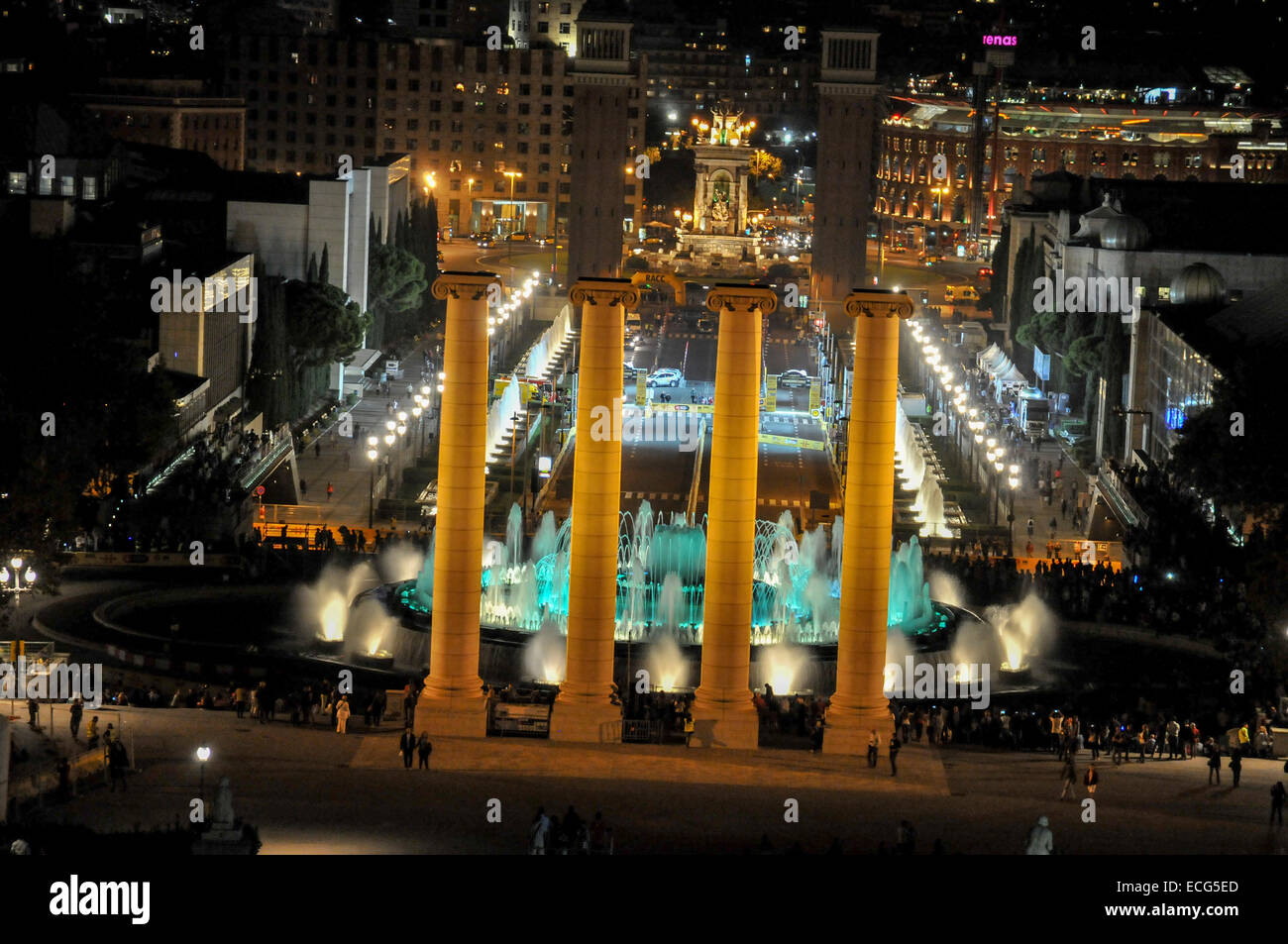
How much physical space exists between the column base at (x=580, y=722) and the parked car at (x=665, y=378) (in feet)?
212

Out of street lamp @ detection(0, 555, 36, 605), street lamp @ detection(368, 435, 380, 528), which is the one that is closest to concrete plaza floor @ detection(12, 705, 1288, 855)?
street lamp @ detection(0, 555, 36, 605)

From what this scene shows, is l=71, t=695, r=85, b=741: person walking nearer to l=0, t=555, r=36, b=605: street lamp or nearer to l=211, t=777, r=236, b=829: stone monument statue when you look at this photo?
l=0, t=555, r=36, b=605: street lamp

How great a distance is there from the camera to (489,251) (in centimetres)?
16125

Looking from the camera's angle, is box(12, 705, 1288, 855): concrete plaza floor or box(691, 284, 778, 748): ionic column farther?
box(691, 284, 778, 748): ionic column

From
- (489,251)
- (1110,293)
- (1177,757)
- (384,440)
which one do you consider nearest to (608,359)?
(1177,757)

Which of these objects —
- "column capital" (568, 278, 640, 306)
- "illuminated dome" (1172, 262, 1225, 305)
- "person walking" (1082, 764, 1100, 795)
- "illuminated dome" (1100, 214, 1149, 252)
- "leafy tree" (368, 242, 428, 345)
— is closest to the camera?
"column capital" (568, 278, 640, 306)

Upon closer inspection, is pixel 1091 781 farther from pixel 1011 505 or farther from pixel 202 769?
pixel 1011 505

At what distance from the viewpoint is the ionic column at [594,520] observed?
4488cm

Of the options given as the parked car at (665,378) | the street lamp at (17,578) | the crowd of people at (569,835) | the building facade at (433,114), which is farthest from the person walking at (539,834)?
the building facade at (433,114)

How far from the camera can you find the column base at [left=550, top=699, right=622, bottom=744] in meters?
46.7

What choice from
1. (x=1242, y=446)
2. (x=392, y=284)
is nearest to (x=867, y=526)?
(x=1242, y=446)

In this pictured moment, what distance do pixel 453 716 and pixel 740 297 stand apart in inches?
340

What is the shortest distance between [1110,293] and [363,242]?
92.0 feet

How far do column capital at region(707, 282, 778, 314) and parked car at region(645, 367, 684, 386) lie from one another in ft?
217
